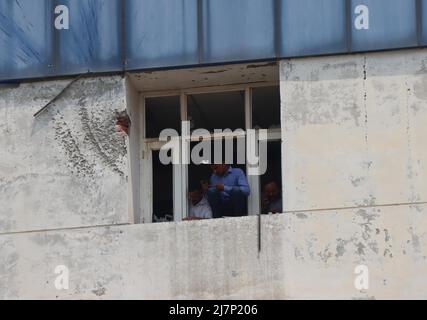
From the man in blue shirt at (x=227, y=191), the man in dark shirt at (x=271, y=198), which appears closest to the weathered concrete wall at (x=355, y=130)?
the man in dark shirt at (x=271, y=198)

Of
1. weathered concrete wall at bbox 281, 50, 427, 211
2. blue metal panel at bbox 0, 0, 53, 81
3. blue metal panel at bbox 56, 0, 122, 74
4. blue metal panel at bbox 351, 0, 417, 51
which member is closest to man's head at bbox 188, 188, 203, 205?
weathered concrete wall at bbox 281, 50, 427, 211

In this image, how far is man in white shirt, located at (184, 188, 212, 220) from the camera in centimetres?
1535

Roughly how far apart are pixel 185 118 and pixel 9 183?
2207 millimetres

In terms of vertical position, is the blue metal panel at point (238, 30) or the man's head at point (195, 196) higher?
the blue metal panel at point (238, 30)

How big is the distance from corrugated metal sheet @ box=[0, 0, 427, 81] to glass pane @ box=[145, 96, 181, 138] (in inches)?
35.6

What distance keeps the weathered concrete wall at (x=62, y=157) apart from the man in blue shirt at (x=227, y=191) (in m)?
1.04

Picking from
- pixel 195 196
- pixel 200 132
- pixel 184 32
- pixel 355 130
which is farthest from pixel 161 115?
pixel 355 130

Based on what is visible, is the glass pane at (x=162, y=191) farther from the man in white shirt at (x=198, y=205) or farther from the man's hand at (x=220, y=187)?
the man's hand at (x=220, y=187)

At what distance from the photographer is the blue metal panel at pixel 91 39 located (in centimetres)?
1529

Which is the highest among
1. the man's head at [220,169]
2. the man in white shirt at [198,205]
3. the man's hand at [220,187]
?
the man's head at [220,169]

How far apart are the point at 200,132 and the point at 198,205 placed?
0.89 metres

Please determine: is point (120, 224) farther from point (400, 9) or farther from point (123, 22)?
point (400, 9)

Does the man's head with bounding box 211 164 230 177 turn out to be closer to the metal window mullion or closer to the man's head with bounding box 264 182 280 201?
the metal window mullion
